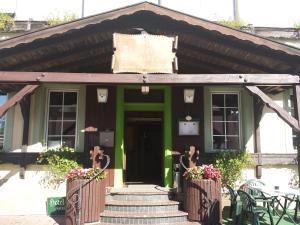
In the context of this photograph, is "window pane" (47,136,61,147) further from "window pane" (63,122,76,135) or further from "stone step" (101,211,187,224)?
"stone step" (101,211,187,224)

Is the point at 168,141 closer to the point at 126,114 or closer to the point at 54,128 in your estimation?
the point at 126,114

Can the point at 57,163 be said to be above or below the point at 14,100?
below

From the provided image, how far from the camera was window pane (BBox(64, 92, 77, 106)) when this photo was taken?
344 inches

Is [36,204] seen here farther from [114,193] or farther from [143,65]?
[143,65]

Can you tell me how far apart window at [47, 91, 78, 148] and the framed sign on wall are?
267 cm

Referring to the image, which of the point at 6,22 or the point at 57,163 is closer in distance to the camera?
the point at 57,163

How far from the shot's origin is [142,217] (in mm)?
6570

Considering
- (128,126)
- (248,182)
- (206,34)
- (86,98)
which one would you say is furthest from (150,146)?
(206,34)

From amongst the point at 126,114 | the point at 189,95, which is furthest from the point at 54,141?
the point at 189,95

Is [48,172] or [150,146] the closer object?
[48,172]

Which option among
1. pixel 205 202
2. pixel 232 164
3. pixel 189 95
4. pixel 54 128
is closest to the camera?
pixel 205 202

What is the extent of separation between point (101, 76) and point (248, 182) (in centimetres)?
426

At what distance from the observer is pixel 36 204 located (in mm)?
8070

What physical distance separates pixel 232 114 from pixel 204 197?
292cm
